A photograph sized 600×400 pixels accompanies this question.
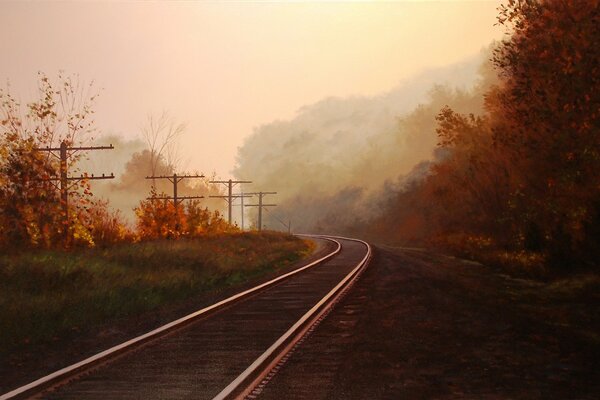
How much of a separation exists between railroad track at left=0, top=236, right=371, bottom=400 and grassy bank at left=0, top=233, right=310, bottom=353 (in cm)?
240

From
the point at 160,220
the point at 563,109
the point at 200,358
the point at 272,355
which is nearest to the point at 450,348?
the point at 272,355

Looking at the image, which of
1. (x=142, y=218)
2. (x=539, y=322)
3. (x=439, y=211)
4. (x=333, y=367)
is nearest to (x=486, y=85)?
(x=439, y=211)

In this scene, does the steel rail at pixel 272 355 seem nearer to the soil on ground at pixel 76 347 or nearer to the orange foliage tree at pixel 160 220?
the soil on ground at pixel 76 347

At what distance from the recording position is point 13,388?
333 inches

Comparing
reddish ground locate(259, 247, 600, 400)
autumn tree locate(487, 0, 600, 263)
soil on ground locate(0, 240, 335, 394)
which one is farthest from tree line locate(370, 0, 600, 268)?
soil on ground locate(0, 240, 335, 394)

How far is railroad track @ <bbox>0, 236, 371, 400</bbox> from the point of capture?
8094mm

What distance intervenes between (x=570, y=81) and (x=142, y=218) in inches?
1046

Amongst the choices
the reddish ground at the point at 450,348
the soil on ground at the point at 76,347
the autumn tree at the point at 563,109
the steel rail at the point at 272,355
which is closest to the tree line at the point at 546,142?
Answer: the autumn tree at the point at 563,109

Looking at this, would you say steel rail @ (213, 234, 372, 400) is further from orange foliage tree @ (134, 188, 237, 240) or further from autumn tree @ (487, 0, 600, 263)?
orange foliage tree @ (134, 188, 237, 240)

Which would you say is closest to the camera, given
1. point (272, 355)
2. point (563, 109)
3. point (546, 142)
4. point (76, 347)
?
point (272, 355)

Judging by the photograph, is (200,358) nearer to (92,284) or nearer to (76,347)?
(76,347)

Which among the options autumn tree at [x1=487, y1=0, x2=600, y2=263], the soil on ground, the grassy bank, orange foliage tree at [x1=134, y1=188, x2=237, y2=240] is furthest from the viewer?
orange foliage tree at [x1=134, y1=188, x2=237, y2=240]

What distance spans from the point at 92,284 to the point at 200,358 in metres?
9.35

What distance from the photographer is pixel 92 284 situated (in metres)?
18.5
